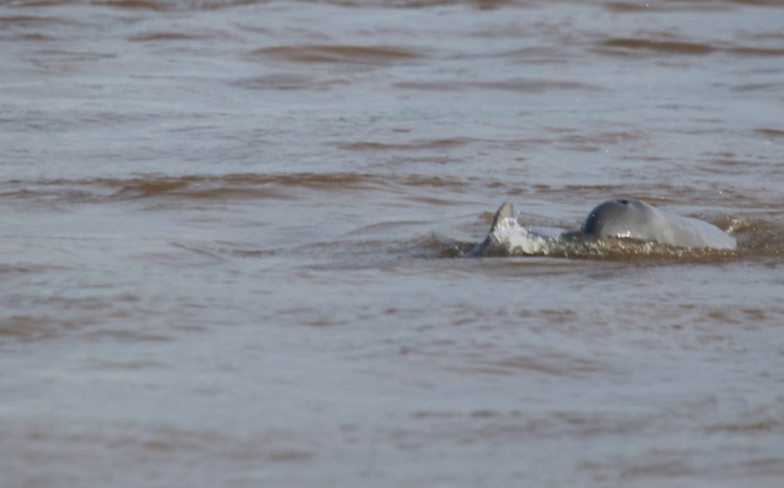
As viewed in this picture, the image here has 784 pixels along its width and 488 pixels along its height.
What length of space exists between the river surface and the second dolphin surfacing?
7 centimetres

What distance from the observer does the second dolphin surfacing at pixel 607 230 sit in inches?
197

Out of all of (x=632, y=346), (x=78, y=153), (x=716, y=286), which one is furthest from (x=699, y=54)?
(x=632, y=346)

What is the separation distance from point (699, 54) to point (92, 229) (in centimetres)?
955

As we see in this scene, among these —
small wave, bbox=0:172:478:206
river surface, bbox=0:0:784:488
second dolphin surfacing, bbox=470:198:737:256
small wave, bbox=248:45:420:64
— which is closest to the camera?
river surface, bbox=0:0:784:488

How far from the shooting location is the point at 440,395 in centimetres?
341

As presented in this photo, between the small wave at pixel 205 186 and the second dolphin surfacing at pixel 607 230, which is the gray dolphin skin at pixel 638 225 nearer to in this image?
the second dolphin surfacing at pixel 607 230

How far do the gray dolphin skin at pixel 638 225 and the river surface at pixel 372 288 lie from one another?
7 centimetres

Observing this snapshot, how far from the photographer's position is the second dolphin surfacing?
197 inches

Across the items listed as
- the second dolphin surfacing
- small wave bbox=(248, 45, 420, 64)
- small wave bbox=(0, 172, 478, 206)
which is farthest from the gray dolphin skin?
small wave bbox=(248, 45, 420, 64)

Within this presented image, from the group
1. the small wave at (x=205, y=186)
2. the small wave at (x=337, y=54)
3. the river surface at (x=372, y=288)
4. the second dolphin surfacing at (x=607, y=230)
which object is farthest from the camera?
the small wave at (x=337, y=54)

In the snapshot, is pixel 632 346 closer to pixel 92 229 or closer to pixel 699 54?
pixel 92 229

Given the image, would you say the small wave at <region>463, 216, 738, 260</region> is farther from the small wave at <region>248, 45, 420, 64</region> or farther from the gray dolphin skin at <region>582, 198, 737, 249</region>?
the small wave at <region>248, 45, 420, 64</region>

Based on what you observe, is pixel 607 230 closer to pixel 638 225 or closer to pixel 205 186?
pixel 638 225

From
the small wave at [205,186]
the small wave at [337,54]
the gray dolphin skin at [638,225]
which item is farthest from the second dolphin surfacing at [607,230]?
the small wave at [337,54]
